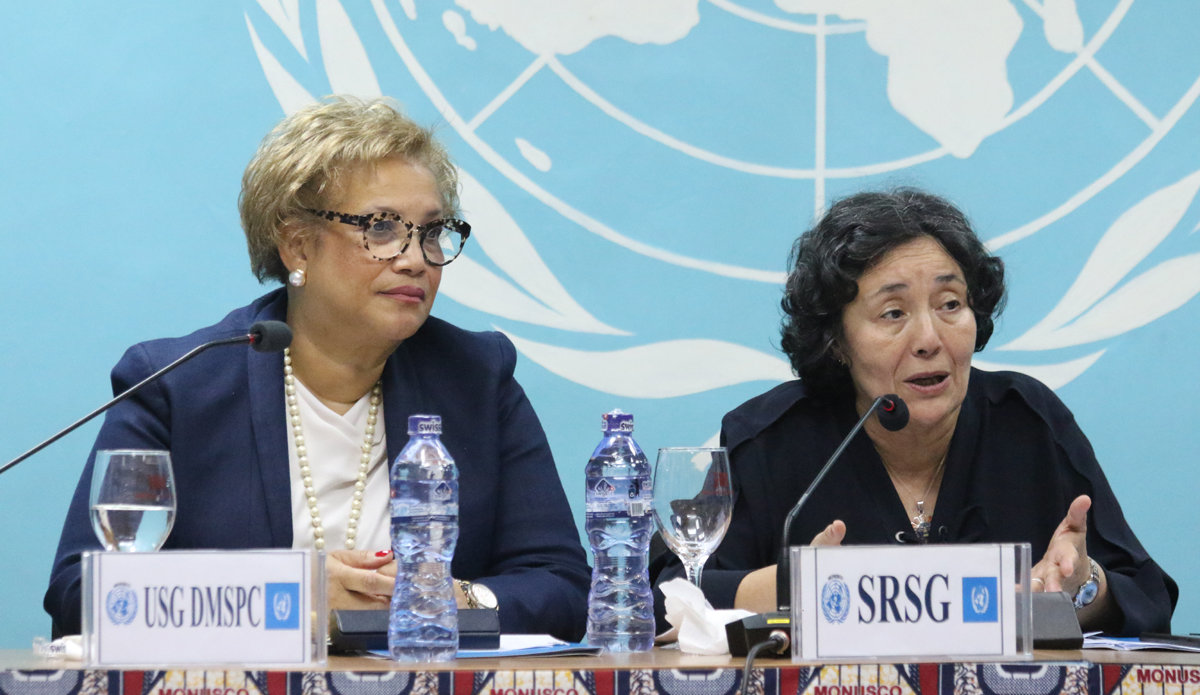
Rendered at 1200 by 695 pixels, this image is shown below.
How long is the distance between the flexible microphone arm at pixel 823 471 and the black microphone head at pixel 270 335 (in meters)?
0.64

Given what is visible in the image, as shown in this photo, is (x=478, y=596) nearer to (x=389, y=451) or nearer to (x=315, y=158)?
(x=389, y=451)

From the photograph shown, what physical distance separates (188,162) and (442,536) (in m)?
1.49

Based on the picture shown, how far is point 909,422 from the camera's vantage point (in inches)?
84.3

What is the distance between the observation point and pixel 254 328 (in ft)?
5.21

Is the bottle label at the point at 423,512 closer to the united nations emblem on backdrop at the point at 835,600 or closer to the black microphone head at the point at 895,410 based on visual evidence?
the united nations emblem on backdrop at the point at 835,600

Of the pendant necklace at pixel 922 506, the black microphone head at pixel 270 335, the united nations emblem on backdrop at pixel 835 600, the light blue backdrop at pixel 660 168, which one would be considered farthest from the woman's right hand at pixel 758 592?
the light blue backdrop at pixel 660 168

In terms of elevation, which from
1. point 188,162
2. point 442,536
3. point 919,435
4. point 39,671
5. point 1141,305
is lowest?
point 39,671

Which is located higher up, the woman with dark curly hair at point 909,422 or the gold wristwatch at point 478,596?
the woman with dark curly hair at point 909,422

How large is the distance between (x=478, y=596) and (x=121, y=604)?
0.64 m

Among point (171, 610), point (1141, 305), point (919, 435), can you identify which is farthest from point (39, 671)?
point (1141, 305)

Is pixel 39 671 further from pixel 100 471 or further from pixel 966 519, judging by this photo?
pixel 966 519

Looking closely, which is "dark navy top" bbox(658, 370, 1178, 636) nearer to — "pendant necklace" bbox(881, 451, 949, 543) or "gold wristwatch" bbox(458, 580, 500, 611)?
"pendant necklace" bbox(881, 451, 949, 543)

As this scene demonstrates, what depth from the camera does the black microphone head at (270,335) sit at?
157 cm

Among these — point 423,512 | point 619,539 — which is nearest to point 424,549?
point 423,512
